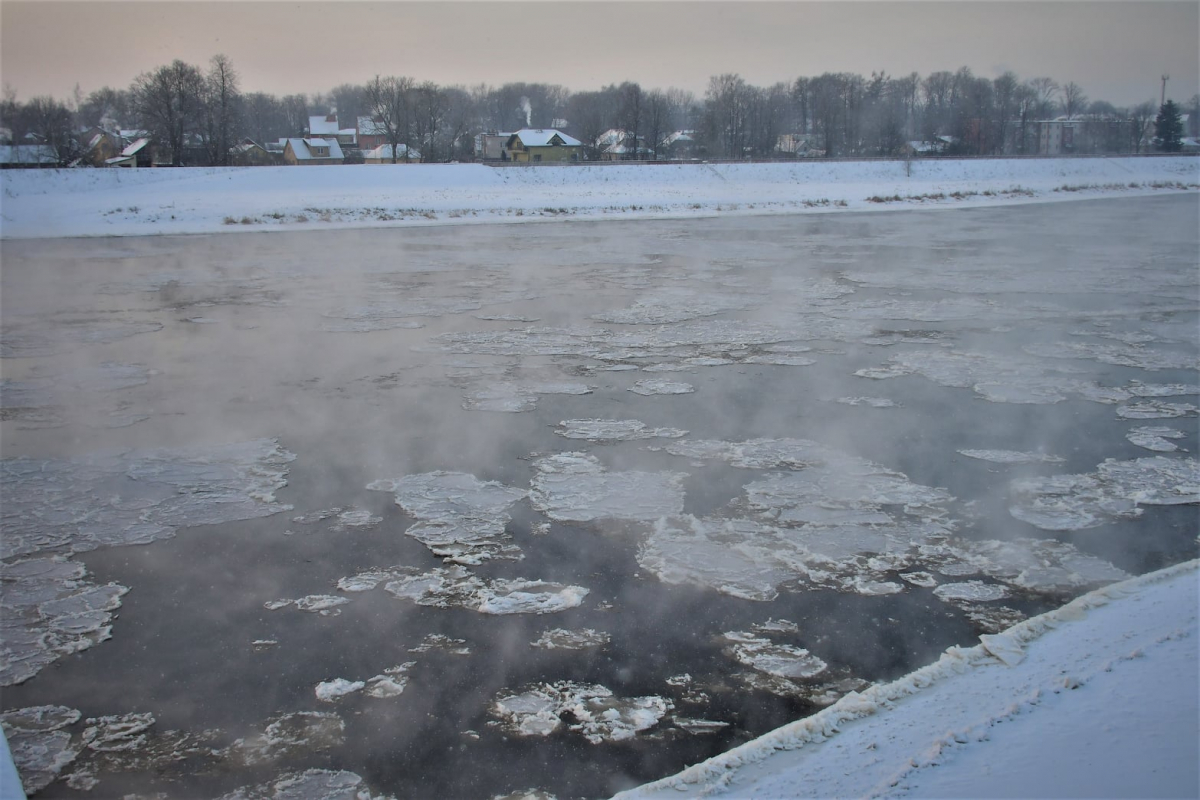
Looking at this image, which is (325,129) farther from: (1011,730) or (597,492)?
(1011,730)

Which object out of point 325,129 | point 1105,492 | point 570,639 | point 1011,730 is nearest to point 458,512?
point 570,639

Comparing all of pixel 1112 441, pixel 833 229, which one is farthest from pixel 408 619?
pixel 833 229

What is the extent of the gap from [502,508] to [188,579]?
171 cm

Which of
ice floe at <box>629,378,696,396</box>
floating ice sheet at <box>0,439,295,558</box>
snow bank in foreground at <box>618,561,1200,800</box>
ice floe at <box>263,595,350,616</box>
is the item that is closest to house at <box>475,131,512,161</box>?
ice floe at <box>629,378,696,396</box>

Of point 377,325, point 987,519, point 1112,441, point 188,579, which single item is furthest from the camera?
point 377,325

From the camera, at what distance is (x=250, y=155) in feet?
203

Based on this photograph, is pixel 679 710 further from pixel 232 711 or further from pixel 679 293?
pixel 679 293

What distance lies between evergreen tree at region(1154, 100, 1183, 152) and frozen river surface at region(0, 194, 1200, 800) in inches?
2634

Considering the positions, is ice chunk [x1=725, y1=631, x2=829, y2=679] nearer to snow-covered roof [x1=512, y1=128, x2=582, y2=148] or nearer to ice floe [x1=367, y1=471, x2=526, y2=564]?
ice floe [x1=367, y1=471, x2=526, y2=564]

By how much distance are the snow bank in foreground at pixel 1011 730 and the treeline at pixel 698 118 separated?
5023 centimetres

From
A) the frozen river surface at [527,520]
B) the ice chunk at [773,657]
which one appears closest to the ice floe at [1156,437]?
the frozen river surface at [527,520]

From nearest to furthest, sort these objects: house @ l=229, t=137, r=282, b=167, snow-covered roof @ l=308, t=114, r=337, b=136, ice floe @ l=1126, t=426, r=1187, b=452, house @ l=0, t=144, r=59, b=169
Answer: ice floe @ l=1126, t=426, r=1187, b=452 < house @ l=0, t=144, r=59, b=169 < house @ l=229, t=137, r=282, b=167 < snow-covered roof @ l=308, t=114, r=337, b=136

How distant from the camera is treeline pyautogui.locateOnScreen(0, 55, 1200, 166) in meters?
49.2

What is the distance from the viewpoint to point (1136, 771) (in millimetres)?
2516
